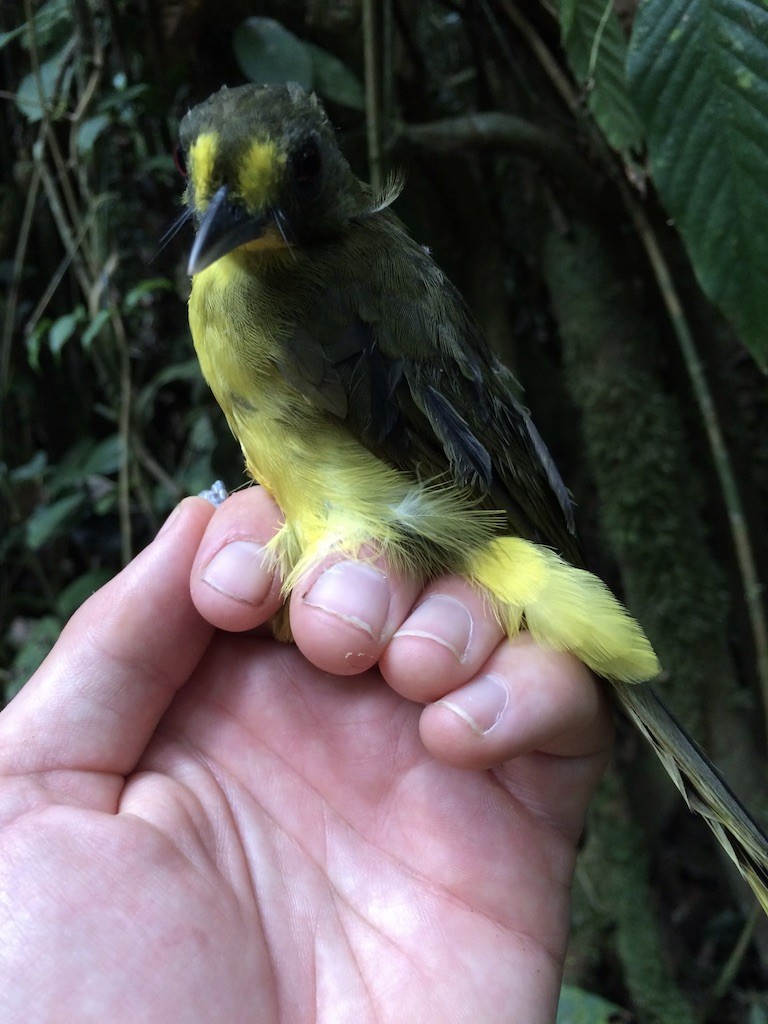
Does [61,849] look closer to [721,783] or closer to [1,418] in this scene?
[721,783]

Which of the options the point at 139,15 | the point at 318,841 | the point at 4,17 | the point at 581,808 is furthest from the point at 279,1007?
the point at 4,17

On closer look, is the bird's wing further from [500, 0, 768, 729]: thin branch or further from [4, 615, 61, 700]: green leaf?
[4, 615, 61, 700]: green leaf

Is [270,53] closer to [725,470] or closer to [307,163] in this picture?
[307,163]

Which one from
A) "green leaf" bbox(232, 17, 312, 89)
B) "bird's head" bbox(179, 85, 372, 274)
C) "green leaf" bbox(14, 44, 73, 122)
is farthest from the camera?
"green leaf" bbox(14, 44, 73, 122)

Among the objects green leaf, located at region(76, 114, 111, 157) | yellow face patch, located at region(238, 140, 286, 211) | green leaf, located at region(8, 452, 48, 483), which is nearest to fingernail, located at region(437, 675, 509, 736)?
yellow face patch, located at region(238, 140, 286, 211)

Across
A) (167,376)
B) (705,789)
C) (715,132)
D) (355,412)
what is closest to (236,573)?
(355,412)

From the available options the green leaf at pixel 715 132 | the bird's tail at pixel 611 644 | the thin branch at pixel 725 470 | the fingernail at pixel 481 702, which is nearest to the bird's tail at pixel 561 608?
the bird's tail at pixel 611 644

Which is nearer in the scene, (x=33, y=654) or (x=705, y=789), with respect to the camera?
(x=705, y=789)
